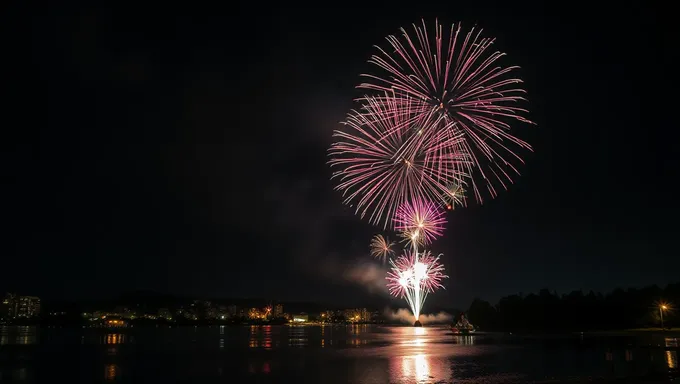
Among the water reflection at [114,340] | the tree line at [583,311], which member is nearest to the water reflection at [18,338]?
the water reflection at [114,340]

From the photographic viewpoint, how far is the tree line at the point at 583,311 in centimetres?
9631

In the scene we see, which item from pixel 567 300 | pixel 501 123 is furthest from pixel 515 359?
pixel 567 300

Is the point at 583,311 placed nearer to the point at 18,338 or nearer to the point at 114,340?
the point at 114,340

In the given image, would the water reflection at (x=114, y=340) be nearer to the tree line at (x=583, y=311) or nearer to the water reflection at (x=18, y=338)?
the water reflection at (x=18, y=338)

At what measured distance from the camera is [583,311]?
112438mm

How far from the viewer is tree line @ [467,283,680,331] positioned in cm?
9631

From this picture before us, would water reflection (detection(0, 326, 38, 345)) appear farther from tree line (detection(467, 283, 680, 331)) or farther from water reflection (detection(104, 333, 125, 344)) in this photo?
tree line (detection(467, 283, 680, 331))

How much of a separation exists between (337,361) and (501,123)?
76.7ft

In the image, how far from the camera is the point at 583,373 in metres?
30.6

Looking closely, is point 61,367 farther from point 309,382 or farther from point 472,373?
point 472,373

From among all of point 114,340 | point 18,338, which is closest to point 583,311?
point 114,340

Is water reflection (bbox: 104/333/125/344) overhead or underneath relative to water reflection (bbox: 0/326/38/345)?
underneath

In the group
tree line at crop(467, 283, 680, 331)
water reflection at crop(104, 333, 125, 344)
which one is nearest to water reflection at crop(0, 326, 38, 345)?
water reflection at crop(104, 333, 125, 344)

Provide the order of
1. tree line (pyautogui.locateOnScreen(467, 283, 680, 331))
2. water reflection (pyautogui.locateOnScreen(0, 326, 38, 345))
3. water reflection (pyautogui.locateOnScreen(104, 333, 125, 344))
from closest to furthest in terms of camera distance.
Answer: water reflection (pyautogui.locateOnScreen(0, 326, 38, 345)) → water reflection (pyautogui.locateOnScreen(104, 333, 125, 344)) → tree line (pyautogui.locateOnScreen(467, 283, 680, 331))
